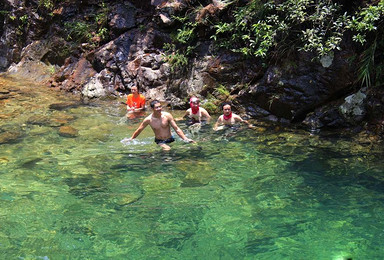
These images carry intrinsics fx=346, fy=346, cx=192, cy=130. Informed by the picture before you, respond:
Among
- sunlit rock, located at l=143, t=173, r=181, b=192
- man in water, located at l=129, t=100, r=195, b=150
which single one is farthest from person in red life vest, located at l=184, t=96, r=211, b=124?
sunlit rock, located at l=143, t=173, r=181, b=192

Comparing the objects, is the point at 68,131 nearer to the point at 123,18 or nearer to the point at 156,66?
the point at 156,66

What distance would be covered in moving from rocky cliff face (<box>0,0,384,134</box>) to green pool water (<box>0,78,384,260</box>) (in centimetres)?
113

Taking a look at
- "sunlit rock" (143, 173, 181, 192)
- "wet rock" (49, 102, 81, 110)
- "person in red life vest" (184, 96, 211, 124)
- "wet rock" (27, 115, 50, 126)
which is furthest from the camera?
"wet rock" (49, 102, 81, 110)

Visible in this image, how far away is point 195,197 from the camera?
4.93 metres

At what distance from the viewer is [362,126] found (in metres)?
7.70

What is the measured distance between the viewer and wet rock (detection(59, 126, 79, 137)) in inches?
331

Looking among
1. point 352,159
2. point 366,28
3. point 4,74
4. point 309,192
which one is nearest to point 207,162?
point 309,192

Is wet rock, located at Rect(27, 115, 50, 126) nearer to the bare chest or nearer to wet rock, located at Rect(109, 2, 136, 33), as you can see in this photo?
the bare chest

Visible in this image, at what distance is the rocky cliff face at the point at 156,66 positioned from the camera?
27.6ft

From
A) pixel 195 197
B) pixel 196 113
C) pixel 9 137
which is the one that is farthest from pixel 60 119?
pixel 195 197

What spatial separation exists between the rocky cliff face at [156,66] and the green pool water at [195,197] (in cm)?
113

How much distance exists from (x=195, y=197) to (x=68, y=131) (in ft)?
16.2

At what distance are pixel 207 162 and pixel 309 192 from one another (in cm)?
199

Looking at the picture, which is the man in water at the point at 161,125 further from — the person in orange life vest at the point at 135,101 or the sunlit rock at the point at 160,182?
the person in orange life vest at the point at 135,101
